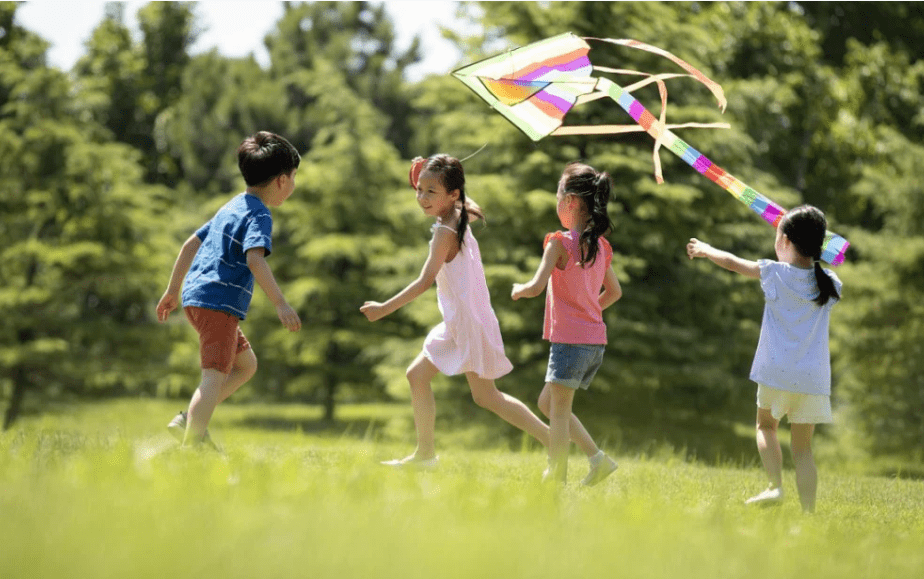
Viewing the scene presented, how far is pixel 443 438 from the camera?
1327cm

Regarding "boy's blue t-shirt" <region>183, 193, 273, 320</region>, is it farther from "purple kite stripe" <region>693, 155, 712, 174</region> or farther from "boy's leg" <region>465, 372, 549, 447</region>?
"purple kite stripe" <region>693, 155, 712, 174</region>

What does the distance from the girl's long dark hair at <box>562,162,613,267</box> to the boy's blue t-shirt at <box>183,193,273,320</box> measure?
5.44ft

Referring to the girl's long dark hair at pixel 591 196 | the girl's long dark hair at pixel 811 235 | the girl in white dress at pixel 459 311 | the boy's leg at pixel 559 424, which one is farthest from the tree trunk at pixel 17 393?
the girl's long dark hair at pixel 811 235

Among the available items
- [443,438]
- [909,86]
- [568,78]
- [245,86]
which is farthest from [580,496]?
[245,86]

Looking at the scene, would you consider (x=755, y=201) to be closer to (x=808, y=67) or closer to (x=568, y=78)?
(x=568, y=78)

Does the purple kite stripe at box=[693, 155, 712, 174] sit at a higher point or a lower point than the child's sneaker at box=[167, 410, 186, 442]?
higher

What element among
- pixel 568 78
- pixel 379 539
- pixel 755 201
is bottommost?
pixel 379 539

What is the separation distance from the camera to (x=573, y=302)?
5.12 m

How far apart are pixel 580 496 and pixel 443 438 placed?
9155mm

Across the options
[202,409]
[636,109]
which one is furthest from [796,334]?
[202,409]

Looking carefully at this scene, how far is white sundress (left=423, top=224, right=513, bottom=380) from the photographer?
5.32 meters

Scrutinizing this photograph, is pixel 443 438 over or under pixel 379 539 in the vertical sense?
under

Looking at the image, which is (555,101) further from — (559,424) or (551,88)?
(559,424)

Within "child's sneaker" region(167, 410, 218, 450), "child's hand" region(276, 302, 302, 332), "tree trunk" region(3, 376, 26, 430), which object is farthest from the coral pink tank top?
"tree trunk" region(3, 376, 26, 430)
